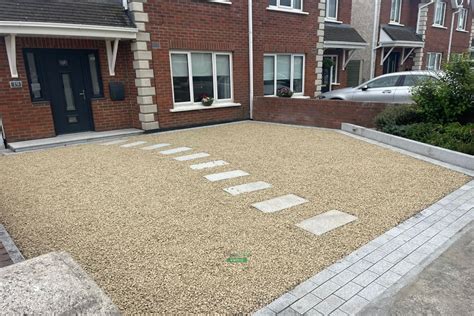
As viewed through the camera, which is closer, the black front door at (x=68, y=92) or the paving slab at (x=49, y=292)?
the paving slab at (x=49, y=292)

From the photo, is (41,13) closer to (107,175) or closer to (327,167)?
(107,175)

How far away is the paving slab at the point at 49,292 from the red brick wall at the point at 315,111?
8011 mm

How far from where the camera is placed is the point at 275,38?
38.5 feet

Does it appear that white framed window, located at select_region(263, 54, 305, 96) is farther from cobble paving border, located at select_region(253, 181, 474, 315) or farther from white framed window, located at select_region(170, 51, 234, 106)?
cobble paving border, located at select_region(253, 181, 474, 315)

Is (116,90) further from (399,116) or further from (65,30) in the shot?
(399,116)

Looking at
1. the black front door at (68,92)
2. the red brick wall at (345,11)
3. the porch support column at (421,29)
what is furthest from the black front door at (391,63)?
the black front door at (68,92)

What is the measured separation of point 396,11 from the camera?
717 inches

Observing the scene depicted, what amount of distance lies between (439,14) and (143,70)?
20302 millimetres

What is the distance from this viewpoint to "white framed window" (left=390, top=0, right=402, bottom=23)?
17859 mm

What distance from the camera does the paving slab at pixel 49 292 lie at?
1.78 m

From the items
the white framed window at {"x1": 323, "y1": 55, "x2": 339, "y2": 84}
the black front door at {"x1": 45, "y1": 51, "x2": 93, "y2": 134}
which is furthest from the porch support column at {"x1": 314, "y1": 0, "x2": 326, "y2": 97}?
the black front door at {"x1": 45, "y1": 51, "x2": 93, "y2": 134}

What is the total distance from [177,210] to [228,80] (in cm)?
756

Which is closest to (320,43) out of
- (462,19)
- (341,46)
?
(341,46)

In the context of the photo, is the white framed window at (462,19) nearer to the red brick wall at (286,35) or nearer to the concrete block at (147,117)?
the red brick wall at (286,35)
